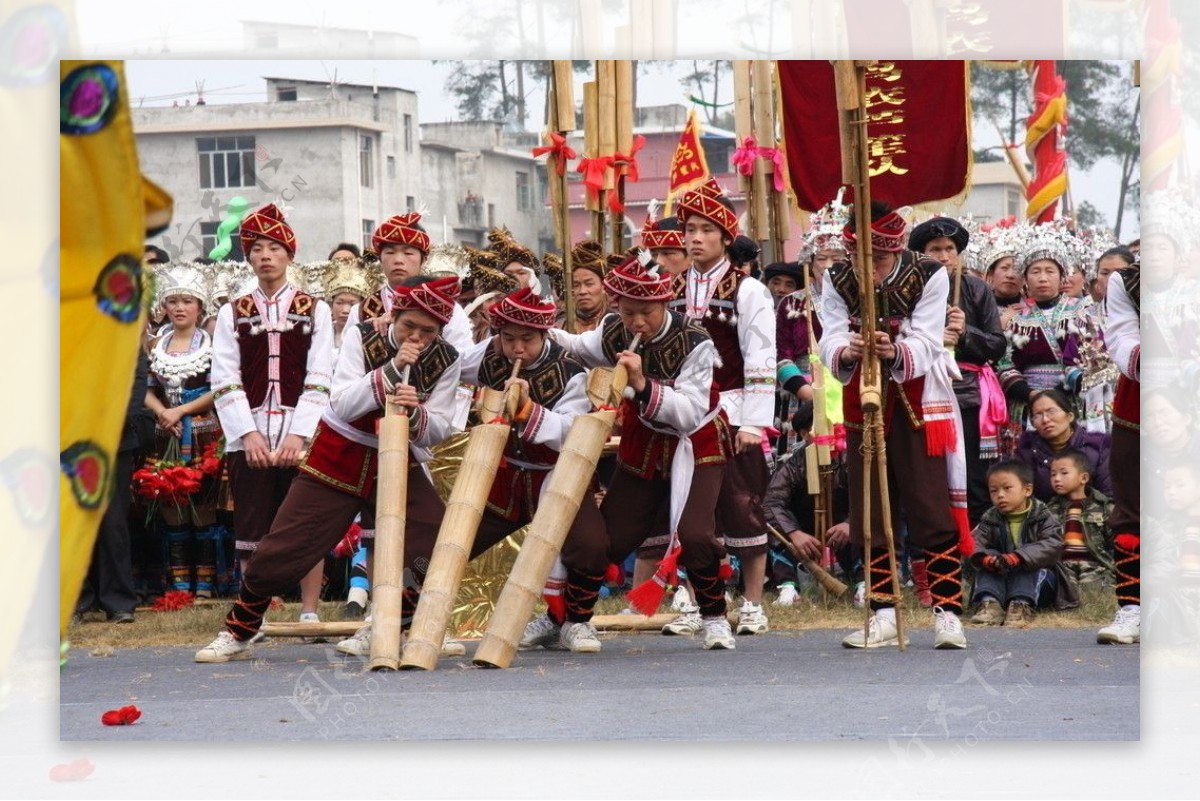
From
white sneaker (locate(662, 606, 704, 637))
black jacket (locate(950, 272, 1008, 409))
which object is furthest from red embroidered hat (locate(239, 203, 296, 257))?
black jacket (locate(950, 272, 1008, 409))

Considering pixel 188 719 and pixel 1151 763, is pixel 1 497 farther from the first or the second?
pixel 1151 763

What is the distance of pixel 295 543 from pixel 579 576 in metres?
0.94

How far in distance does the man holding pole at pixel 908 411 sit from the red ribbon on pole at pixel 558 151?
1040 millimetres

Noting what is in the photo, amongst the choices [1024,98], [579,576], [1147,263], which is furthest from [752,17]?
[579,576]

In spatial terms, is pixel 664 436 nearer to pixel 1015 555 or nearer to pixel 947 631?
pixel 947 631

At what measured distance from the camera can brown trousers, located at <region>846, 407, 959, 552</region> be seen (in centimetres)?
630

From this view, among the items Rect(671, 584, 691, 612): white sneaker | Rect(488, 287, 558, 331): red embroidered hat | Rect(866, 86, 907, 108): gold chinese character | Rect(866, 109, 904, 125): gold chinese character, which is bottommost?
Rect(671, 584, 691, 612): white sneaker

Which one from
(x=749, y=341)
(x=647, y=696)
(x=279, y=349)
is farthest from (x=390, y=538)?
(x=749, y=341)

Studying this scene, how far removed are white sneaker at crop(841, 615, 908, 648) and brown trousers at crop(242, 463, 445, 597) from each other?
1341 mm

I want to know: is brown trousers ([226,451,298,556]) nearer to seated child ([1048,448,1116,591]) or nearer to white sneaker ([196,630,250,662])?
white sneaker ([196,630,250,662])

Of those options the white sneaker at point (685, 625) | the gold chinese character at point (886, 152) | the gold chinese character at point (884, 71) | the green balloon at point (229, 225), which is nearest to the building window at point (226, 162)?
the green balloon at point (229, 225)

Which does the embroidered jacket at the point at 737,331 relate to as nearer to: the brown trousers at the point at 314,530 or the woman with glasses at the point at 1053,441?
the brown trousers at the point at 314,530

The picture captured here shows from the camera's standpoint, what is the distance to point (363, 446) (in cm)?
632

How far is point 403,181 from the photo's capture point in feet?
20.2
